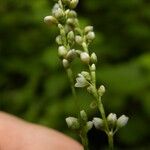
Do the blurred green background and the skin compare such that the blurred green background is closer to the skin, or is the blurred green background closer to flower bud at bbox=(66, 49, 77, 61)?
the skin

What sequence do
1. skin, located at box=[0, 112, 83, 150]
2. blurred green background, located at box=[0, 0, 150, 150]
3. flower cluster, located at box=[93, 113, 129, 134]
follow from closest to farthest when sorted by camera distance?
1. flower cluster, located at box=[93, 113, 129, 134]
2. skin, located at box=[0, 112, 83, 150]
3. blurred green background, located at box=[0, 0, 150, 150]

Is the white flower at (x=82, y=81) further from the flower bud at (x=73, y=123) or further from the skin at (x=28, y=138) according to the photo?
the skin at (x=28, y=138)

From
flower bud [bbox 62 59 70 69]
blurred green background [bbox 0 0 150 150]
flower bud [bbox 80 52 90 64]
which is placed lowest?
flower bud [bbox 62 59 70 69]

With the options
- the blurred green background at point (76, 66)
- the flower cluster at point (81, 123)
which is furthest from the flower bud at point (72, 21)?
the blurred green background at point (76, 66)

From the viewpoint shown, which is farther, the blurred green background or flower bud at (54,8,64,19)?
the blurred green background

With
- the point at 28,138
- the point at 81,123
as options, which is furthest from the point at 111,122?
the point at 28,138

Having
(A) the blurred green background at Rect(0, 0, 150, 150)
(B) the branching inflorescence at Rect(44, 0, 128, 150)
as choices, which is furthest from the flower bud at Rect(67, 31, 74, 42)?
(A) the blurred green background at Rect(0, 0, 150, 150)

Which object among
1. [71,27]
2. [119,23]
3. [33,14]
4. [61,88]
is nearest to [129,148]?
[61,88]
